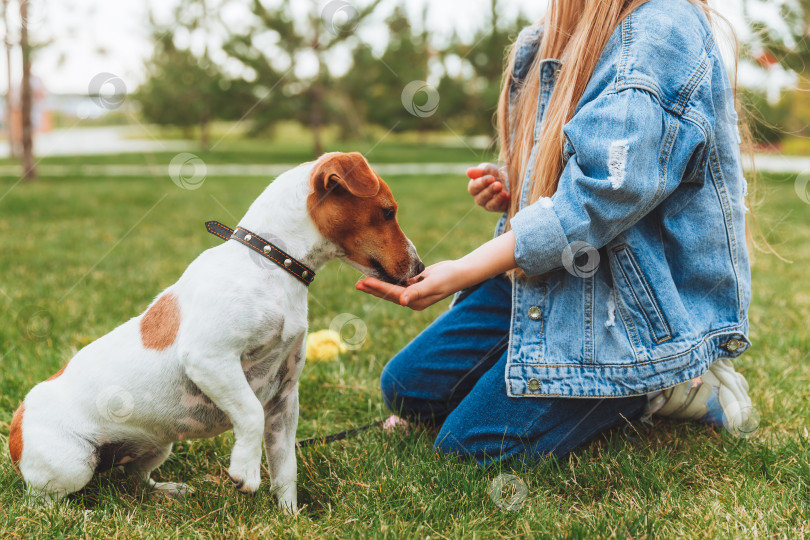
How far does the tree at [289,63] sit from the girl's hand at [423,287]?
14.9m

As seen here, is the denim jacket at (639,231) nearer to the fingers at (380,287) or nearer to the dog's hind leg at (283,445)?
the fingers at (380,287)

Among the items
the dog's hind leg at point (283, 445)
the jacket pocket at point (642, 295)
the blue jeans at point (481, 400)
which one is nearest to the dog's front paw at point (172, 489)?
the dog's hind leg at point (283, 445)

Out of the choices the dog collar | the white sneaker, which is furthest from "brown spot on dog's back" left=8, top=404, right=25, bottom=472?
the white sneaker

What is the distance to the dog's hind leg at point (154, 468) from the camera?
2395 mm

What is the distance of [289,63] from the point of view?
1961 centimetres

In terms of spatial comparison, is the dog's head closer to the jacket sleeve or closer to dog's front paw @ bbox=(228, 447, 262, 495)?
the jacket sleeve

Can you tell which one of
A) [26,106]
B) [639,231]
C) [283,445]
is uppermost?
[639,231]

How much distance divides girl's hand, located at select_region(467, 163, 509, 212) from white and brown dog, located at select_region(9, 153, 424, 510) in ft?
2.13

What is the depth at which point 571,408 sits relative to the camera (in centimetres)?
248

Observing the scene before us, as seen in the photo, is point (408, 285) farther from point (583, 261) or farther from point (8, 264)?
point (8, 264)

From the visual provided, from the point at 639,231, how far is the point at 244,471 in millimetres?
1439

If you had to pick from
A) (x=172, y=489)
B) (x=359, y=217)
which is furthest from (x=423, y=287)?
(x=172, y=489)

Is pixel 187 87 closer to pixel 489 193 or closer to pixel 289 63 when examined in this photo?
pixel 289 63

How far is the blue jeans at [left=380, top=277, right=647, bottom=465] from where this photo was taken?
2.48 m
